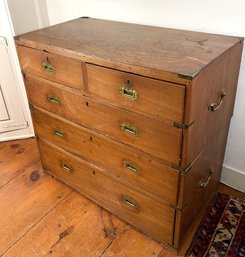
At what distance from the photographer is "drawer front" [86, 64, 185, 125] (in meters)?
0.98

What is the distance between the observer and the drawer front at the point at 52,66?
1238mm

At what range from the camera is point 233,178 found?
5.56ft

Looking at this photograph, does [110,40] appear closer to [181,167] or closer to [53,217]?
[181,167]

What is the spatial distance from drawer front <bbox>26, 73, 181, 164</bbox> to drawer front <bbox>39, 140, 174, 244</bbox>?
27cm

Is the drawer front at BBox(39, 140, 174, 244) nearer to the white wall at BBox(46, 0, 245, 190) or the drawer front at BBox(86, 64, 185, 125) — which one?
the drawer front at BBox(86, 64, 185, 125)

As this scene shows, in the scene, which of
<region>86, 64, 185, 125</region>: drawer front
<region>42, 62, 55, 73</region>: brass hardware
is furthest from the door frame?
<region>86, 64, 185, 125</region>: drawer front

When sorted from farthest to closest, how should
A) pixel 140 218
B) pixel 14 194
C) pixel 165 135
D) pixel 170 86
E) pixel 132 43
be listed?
pixel 14 194
pixel 140 218
pixel 132 43
pixel 165 135
pixel 170 86

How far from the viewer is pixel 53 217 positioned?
5.23ft

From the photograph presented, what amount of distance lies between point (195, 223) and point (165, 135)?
2.23 feet

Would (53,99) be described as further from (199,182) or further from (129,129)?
(199,182)

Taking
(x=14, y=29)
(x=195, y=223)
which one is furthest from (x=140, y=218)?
(x=14, y=29)

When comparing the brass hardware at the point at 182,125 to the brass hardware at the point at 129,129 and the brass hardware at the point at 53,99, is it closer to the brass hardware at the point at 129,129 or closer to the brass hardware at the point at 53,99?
the brass hardware at the point at 129,129

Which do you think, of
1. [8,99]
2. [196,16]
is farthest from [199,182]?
[8,99]

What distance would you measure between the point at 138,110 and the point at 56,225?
33.1 inches
